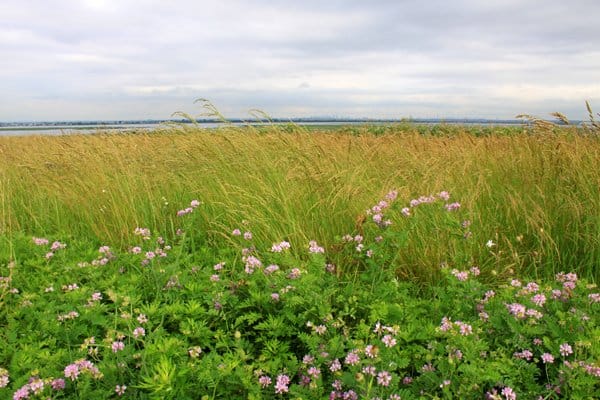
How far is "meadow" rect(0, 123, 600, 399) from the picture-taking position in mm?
1834

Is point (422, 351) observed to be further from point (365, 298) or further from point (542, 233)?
point (542, 233)

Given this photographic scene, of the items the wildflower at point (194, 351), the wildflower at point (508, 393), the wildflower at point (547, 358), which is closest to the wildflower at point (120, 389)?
the wildflower at point (194, 351)

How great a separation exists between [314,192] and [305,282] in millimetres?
1760

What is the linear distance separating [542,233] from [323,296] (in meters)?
1.91

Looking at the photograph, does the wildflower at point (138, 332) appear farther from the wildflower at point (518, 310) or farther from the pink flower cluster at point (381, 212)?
the wildflower at point (518, 310)

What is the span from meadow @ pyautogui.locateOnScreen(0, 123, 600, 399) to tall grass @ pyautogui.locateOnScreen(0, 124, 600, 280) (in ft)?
0.09

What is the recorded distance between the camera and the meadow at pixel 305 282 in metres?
1.83

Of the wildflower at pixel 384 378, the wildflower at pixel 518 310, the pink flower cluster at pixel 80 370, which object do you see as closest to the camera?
the wildflower at pixel 384 378

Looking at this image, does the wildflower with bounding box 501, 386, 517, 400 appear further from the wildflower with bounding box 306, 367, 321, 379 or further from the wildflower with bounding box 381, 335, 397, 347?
the wildflower with bounding box 306, 367, 321, 379

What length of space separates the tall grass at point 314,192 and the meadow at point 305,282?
0.09ft

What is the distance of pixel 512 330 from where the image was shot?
198 cm

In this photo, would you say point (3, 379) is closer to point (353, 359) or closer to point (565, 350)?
point (353, 359)

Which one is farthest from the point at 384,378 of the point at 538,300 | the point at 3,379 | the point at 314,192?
the point at 314,192

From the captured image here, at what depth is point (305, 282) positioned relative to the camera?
2.21 m
